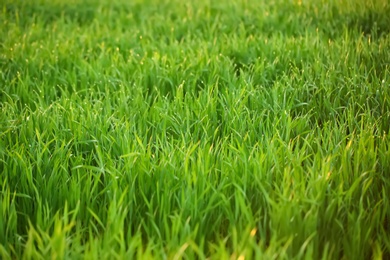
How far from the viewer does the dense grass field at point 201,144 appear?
1.46 metres

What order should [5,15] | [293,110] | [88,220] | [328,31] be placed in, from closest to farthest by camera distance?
[88,220]
[293,110]
[328,31]
[5,15]

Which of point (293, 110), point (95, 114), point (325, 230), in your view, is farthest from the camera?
point (293, 110)

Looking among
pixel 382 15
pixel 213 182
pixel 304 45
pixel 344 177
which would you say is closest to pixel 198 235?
pixel 213 182

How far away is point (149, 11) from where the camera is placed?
5.04 m

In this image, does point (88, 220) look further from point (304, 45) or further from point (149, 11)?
point (149, 11)

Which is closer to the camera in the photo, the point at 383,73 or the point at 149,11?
the point at 383,73

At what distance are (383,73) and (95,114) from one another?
1.80m

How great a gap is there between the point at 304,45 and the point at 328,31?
0.64 m

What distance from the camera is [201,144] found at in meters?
2.00

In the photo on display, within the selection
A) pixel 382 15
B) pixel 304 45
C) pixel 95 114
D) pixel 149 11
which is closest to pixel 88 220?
pixel 95 114

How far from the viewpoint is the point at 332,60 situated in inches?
117

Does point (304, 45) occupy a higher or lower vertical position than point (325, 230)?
higher

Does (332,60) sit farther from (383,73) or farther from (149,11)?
(149,11)

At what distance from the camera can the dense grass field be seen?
1455 mm
